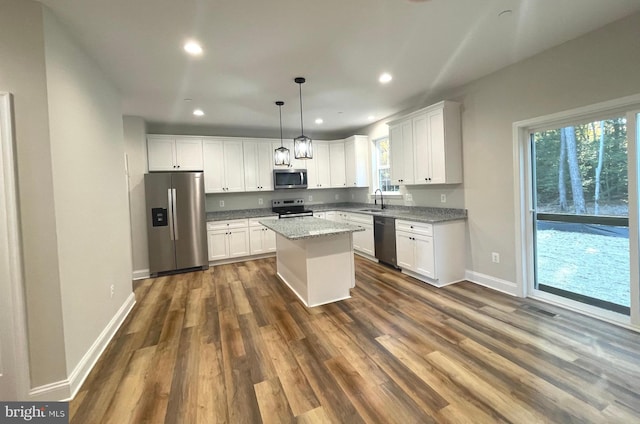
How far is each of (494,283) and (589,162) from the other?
5.41 feet

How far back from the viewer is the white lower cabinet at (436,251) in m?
3.60

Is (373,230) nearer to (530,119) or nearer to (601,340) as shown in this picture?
(530,119)

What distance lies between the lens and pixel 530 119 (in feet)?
9.83

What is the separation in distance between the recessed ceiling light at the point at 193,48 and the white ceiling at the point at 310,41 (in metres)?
0.05

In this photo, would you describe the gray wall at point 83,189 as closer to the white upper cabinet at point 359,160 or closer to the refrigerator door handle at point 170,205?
the refrigerator door handle at point 170,205

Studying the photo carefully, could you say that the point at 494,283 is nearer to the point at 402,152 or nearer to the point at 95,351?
the point at 402,152

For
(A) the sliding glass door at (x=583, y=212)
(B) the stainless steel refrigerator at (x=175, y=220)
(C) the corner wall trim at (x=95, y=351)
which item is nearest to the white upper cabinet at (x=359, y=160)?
(B) the stainless steel refrigerator at (x=175, y=220)

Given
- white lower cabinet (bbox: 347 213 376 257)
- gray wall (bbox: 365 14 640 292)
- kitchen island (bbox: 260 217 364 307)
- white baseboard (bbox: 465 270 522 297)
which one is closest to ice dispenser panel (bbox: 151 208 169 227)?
kitchen island (bbox: 260 217 364 307)

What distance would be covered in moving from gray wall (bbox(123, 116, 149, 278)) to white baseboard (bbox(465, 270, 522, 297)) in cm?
501

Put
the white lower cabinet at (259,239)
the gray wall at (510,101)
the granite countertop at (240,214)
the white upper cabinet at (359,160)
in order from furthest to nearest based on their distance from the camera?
the white upper cabinet at (359,160), the white lower cabinet at (259,239), the granite countertop at (240,214), the gray wall at (510,101)

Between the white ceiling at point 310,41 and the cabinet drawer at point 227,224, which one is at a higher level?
the white ceiling at point 310,41

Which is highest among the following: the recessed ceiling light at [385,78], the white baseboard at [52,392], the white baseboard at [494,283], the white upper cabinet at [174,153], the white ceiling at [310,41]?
the recessed ceiling light at [385,78]

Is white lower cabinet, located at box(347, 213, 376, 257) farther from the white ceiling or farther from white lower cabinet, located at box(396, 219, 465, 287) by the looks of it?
the white ceiling

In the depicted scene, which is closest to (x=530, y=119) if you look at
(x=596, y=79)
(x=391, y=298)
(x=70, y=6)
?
(x=596, y=79)
